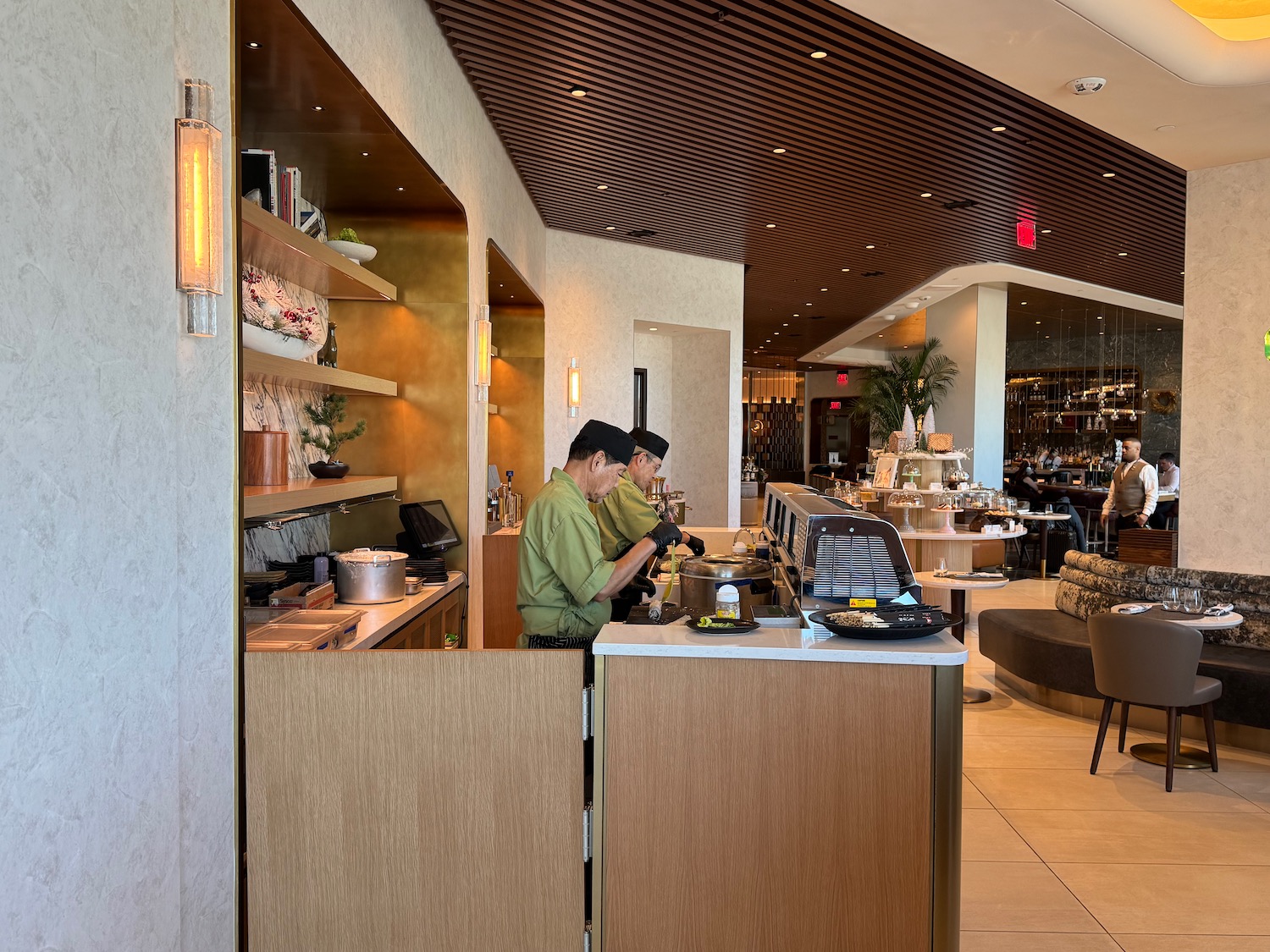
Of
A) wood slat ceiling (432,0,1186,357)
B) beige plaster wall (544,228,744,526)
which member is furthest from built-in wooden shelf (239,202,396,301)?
beige plaster wall (544,228,744,526)

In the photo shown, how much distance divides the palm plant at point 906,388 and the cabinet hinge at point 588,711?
11722 mm

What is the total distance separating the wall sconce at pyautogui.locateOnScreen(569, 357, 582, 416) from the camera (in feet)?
30.8

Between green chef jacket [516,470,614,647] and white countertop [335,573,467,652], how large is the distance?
554 millimetres

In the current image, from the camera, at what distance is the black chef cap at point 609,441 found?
11.8 ft

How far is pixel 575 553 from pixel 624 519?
2002mm

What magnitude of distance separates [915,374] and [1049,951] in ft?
43.5

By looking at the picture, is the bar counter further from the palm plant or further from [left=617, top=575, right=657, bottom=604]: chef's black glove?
the palm plant

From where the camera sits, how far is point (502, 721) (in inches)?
102

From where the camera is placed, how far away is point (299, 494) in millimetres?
3463

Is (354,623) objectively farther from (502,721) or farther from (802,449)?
(802,449)

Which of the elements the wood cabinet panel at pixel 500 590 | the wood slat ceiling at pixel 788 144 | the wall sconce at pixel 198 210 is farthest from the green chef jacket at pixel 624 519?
the wall sconce at pixel 198 210

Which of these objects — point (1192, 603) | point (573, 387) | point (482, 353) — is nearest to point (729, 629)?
point (482, 353)

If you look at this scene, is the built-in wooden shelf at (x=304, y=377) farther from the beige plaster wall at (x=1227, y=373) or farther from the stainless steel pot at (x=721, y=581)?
the beige plaster wall at (x=1227, y=373)

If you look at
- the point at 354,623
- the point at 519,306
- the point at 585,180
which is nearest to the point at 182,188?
the point at 354,623
